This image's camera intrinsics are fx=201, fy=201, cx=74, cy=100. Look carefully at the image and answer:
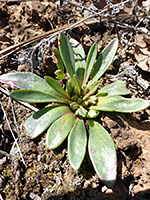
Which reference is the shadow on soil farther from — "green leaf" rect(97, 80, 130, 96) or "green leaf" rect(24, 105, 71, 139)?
"green leaf" rect(97, 80, 130, 96)

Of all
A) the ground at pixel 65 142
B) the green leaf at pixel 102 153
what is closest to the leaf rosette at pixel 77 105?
the green leaf at pixel 102 153

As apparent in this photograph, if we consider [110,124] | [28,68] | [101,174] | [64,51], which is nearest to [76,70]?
[64,51]

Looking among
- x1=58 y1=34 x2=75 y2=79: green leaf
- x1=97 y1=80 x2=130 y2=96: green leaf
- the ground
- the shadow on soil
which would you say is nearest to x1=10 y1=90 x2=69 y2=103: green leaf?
the ground

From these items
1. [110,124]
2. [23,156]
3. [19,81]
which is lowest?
[23,156]

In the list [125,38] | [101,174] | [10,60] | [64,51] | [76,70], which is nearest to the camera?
[101,174]

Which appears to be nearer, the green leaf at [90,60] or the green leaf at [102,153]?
the green leaf at [102,153]

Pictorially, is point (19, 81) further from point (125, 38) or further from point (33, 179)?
point (125, 38)

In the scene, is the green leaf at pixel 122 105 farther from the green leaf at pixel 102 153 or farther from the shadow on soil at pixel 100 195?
the shadow on soil at pixel 100 195
